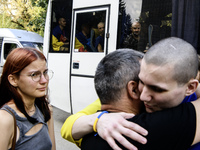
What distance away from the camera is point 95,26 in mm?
4930

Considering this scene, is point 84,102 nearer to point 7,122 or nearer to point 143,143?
point 7,122

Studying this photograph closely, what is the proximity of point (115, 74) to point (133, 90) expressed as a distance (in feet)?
0.45

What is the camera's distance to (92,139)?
4.52 ft

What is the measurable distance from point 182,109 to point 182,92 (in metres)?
0.08

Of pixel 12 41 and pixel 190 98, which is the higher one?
pixel 12 41

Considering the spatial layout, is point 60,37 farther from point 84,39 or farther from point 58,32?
point 84,39

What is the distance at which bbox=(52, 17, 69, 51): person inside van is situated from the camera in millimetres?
5551

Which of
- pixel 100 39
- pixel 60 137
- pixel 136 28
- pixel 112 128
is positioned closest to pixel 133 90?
pixel 112 128

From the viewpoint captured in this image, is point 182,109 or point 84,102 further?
point 84,102

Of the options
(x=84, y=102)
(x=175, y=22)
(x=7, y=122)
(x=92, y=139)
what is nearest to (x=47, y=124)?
(x=7, y=122)

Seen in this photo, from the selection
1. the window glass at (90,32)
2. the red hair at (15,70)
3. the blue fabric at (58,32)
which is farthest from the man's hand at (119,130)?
the blue fabric at (58,32)

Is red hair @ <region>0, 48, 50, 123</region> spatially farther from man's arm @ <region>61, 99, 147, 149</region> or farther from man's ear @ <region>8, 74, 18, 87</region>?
man's arm @ <region>61, 99, 147, 149</region>

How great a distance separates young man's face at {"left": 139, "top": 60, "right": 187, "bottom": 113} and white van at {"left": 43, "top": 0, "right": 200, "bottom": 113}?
7.48ft

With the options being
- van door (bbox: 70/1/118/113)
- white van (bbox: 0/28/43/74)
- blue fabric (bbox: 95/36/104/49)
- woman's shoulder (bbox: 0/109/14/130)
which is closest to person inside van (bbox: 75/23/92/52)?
van door (bbox: 70/1/118/113)
